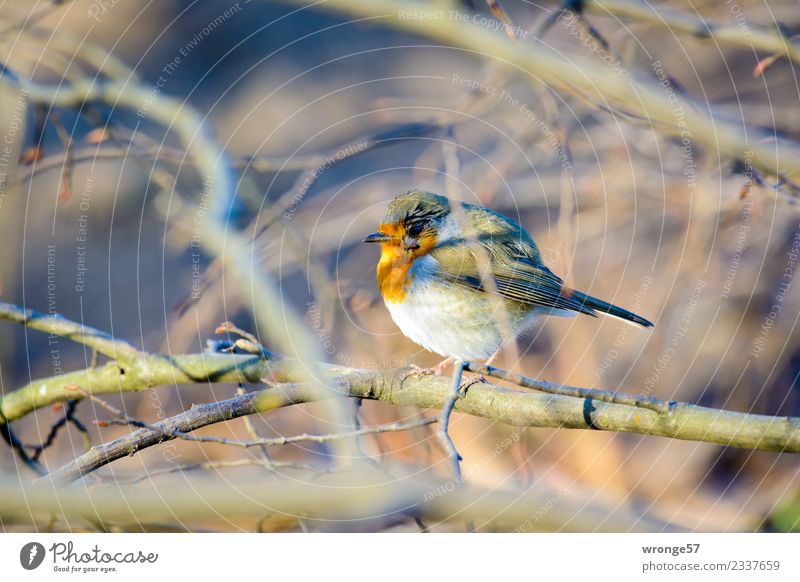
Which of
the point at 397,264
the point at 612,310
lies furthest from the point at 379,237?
the point at 612,310

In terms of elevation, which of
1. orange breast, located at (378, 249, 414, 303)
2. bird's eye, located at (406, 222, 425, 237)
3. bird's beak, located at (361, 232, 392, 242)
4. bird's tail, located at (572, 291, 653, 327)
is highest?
bird's eye, located at (406, 222, 425, 237)

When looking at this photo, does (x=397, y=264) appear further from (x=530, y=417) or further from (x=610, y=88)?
(x=610, y=88)

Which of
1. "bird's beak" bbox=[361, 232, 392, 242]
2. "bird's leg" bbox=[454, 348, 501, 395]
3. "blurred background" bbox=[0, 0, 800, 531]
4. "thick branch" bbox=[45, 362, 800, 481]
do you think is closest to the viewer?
"thick branch" bbox=[45, 362, 800, 481]

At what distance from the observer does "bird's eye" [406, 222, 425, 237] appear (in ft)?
5.80

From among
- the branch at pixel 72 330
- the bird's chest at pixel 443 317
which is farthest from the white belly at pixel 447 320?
the branch at pixel 72 330

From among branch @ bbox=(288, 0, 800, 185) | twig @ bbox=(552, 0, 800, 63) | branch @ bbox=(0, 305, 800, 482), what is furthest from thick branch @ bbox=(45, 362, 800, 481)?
twig @ bbox=(552, 0, 800, 63)

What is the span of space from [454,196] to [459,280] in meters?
0.23

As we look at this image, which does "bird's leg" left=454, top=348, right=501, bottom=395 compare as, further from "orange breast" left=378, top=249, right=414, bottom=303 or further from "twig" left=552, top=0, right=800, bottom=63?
"twig" left=552, top=0, right=800, bottom=63

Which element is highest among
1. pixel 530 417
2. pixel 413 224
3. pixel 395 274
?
pixel 413 224

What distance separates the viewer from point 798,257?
74.7 inches

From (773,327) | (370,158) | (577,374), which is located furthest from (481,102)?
(773,327)

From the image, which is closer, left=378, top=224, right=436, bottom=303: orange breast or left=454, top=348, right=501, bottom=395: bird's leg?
left=454, top=348, right=501, bottom=395: bird's leg

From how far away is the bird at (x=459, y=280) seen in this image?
1.72m

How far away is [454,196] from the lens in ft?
6.10
